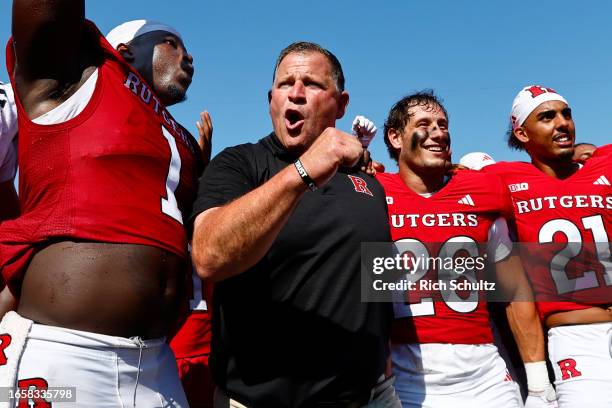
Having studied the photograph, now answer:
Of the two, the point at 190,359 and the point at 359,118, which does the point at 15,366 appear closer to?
the point at 190,359

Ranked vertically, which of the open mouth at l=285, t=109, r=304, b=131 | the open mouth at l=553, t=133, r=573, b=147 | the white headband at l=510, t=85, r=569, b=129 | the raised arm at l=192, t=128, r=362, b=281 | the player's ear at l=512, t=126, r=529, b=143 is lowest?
the raised arm at l=192, t=128, r=362, b=281

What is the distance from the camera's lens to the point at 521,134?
4.54m

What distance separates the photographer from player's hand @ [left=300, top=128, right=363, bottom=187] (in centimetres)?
177

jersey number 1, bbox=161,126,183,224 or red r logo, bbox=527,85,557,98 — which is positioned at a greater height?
red r logo, bbox=527,85,557,98

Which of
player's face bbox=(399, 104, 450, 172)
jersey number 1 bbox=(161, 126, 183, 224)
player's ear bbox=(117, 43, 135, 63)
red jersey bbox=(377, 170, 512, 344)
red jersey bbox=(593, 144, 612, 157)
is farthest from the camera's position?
red jersey bbox=(593, 144, 612, 157)

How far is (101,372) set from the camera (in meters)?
1.86

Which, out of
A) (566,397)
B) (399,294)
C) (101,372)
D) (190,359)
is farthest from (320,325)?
(566,397)

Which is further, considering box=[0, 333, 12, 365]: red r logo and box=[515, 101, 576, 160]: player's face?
box=[515, 101, 576, 160]: player's face

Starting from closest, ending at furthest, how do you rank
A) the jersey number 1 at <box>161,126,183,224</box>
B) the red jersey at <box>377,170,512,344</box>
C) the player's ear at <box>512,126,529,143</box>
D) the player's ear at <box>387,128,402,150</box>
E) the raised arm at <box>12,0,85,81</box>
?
the raised arm at <box>12,0,85,81</box> → the jersey number 1 at <box>161,126,183,224</box> → the red jersey at <box>377,170,512,344</box> → the player's ear at <box>387,128,402,150</box> → the player's ear at <box>512,126,529,143</box>

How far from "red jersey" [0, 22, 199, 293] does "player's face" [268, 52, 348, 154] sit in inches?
25.7

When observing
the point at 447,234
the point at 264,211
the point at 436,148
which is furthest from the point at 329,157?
the point at 436,148

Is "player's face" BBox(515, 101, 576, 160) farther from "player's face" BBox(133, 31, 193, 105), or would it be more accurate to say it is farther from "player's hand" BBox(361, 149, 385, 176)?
"player's face" BBox(133, 31, 193, 105)

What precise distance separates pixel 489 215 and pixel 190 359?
7.41ft

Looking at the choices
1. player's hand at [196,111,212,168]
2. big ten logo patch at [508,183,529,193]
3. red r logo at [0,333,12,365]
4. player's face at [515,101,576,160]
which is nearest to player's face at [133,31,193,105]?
player's hand at [196,111,212,168]
